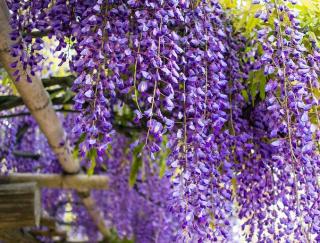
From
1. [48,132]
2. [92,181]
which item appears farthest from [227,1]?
[92,181]

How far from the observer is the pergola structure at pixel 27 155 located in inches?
76.0

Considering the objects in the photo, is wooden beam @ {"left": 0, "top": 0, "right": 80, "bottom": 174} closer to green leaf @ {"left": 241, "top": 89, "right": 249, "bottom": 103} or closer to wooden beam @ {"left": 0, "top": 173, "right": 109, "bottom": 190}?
wooden beam @ {"left": 0, "top": 173, "right": 109, "bottom": 190}

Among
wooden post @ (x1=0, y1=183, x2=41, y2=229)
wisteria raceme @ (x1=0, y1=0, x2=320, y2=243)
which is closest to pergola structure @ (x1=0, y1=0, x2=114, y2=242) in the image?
wooden post @ (x1=0, y1=183, x2=41, y2=229)

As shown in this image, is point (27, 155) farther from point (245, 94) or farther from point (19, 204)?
point (245, 94)

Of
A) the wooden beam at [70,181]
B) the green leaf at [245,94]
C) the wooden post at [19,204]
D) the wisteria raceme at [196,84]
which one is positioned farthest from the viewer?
the wooden beam at [70,181]

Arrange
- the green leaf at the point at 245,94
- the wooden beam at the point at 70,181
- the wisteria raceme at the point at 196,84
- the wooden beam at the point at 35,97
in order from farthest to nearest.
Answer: the wooden beam at the point at 70,181, the green leaf at the point at 245,94, the wooden beam at the point at 35,97, the wisteria raceme at the point at 196,84

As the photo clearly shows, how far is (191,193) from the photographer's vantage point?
1.58 meters

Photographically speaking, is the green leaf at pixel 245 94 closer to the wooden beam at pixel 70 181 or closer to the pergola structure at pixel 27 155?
the pergola structure at pixel 27 155

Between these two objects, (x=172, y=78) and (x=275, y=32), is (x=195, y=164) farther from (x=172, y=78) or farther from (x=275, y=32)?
(x=275, y=32)

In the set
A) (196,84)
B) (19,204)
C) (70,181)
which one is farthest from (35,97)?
(70,181)

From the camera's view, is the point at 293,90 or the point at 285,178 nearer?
the point at 293,90

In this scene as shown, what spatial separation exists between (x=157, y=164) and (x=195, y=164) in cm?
218

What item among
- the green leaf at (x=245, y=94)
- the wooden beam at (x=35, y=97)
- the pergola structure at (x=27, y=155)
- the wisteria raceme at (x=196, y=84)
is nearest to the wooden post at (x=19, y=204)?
the pergola structure at (x=27, y=155)

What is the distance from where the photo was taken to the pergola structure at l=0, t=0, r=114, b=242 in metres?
1.93
